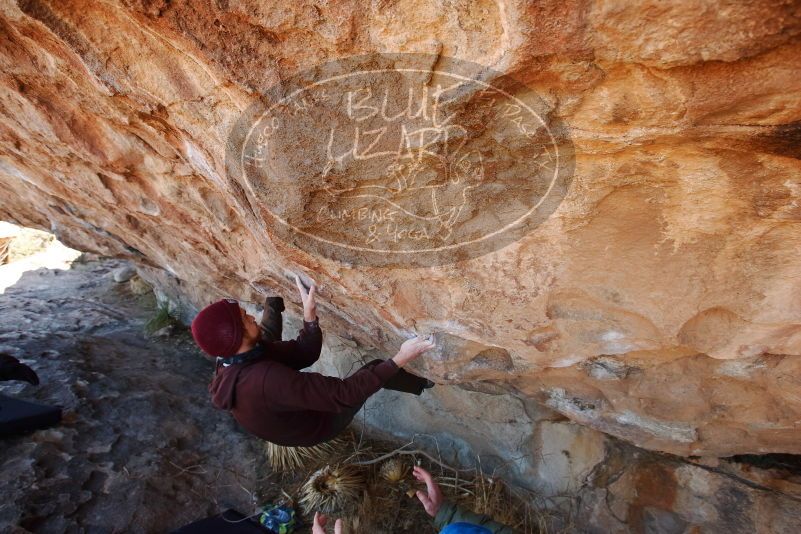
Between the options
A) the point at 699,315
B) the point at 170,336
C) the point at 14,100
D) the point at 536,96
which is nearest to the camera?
the point at 536,96

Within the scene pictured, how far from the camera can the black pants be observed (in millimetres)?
2488

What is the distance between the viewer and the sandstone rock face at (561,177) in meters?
1.01

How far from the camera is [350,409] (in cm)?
247

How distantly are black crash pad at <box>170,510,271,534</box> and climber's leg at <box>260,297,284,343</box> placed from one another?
1.13 meters

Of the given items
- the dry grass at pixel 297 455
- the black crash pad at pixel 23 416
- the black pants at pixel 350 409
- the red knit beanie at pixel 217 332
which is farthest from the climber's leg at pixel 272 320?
the black crash pad at pixel 23 416

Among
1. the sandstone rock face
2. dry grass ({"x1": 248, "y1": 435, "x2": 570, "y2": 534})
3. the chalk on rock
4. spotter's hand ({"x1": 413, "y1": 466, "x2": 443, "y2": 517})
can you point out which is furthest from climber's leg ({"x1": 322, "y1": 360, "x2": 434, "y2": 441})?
the chalk on rock

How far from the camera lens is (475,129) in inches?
51.6

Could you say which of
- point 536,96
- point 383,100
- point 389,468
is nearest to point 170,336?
point 389,468

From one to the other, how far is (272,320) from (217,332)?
0.75m

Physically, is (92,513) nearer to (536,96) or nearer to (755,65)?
(536,96)

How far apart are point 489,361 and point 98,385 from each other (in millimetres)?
2862

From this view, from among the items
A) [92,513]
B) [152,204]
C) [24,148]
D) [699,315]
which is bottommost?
[92,513]

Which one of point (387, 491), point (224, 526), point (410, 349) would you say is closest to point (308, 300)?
point (410, 349)

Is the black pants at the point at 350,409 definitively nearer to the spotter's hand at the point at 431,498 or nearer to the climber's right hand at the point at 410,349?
the spotter's hand at the point at 431,498
